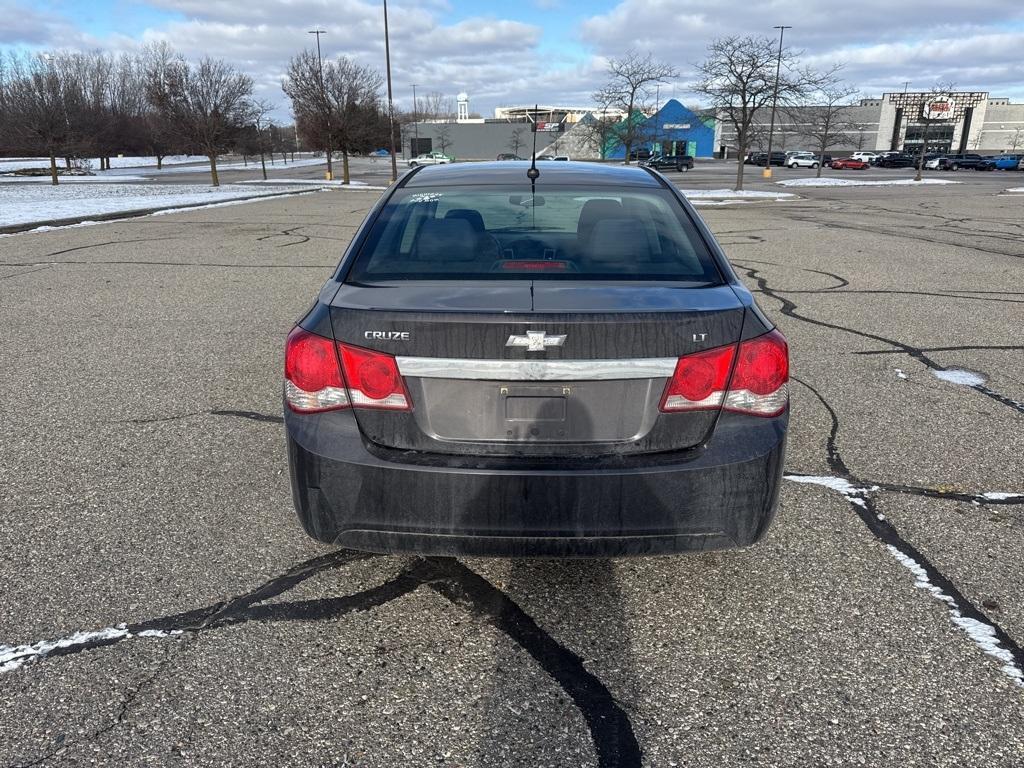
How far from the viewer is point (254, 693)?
225cm

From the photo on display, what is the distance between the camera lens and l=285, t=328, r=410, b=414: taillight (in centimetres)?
230

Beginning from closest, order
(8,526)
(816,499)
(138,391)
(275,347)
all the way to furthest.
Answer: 1. (8,526)
2. (816,499)
3. (138,391)
4. (275,347)

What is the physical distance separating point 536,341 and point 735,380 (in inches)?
25.7

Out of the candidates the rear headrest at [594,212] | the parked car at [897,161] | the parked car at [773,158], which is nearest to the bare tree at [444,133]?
the parked car at [773,158]

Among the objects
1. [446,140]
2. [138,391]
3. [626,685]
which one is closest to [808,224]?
[138,391]

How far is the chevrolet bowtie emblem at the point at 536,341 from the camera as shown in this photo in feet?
7.26

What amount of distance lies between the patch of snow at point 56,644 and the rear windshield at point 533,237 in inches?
54.9

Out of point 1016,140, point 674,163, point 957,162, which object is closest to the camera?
point 674,163

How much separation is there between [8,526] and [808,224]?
18.1 meters

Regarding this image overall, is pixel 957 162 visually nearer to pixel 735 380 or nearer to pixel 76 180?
pixel 76 180

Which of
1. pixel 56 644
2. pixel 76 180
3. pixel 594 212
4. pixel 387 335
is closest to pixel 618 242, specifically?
pixel 594 212

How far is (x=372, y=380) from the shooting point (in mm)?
2316

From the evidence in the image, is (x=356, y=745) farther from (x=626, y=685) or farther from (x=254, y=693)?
(x=626, y=685)

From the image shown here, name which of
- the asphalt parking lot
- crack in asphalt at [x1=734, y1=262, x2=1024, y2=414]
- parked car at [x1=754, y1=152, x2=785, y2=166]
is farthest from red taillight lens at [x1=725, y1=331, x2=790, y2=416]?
parked car at [x1=754, y1=152, x2=785, y2=166]
